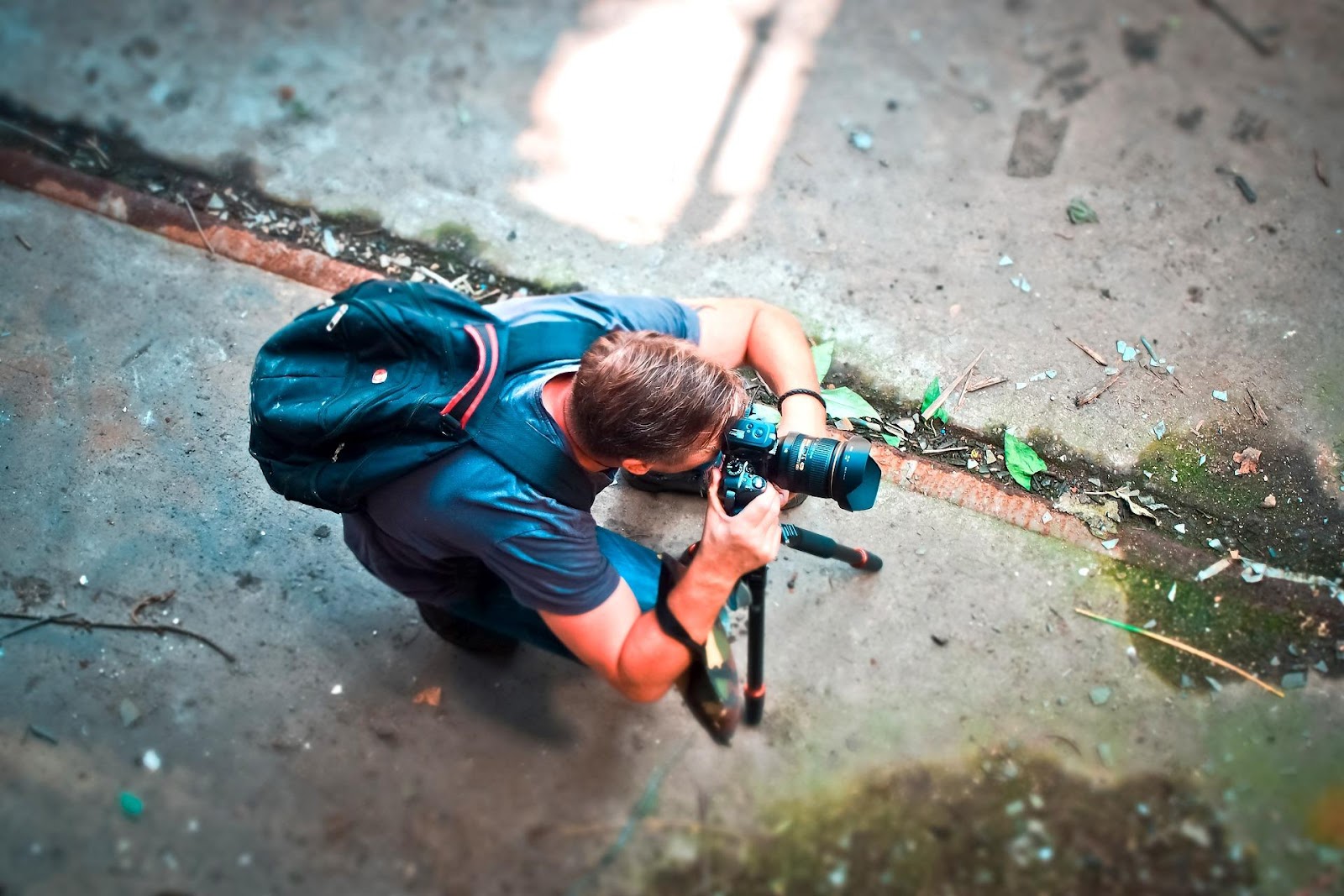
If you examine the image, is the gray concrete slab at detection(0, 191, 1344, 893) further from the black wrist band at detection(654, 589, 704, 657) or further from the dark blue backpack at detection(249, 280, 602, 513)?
the dark blue backpack at detection(249, 280, 602, 513)

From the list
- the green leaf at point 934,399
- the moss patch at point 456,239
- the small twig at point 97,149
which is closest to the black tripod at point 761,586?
the green leaf at point 934,399

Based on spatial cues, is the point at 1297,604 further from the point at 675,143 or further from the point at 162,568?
the point at 162,568

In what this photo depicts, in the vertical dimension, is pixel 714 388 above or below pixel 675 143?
above

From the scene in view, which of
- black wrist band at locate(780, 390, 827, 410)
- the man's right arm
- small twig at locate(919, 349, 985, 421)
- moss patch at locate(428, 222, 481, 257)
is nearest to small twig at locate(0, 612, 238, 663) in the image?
the man's right arm

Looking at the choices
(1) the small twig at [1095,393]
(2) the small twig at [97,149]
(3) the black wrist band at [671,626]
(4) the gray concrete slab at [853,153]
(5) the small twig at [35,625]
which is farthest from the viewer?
(2) the small twig at [97,149]

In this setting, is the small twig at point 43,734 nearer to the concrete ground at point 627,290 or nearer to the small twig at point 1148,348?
the concrete ground at point 627,290

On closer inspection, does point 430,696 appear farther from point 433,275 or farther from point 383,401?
point 433,275

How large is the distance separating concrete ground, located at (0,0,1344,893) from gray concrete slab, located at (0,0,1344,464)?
0.05 feet

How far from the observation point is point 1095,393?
9.82 feet

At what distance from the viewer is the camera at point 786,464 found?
6.27 ft

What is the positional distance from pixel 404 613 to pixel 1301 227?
10.4ft

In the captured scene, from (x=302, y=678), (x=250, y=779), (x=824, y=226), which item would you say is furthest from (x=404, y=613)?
(x=824, y=226)

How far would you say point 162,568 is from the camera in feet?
9.13

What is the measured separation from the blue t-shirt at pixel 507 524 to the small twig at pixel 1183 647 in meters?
1.44
